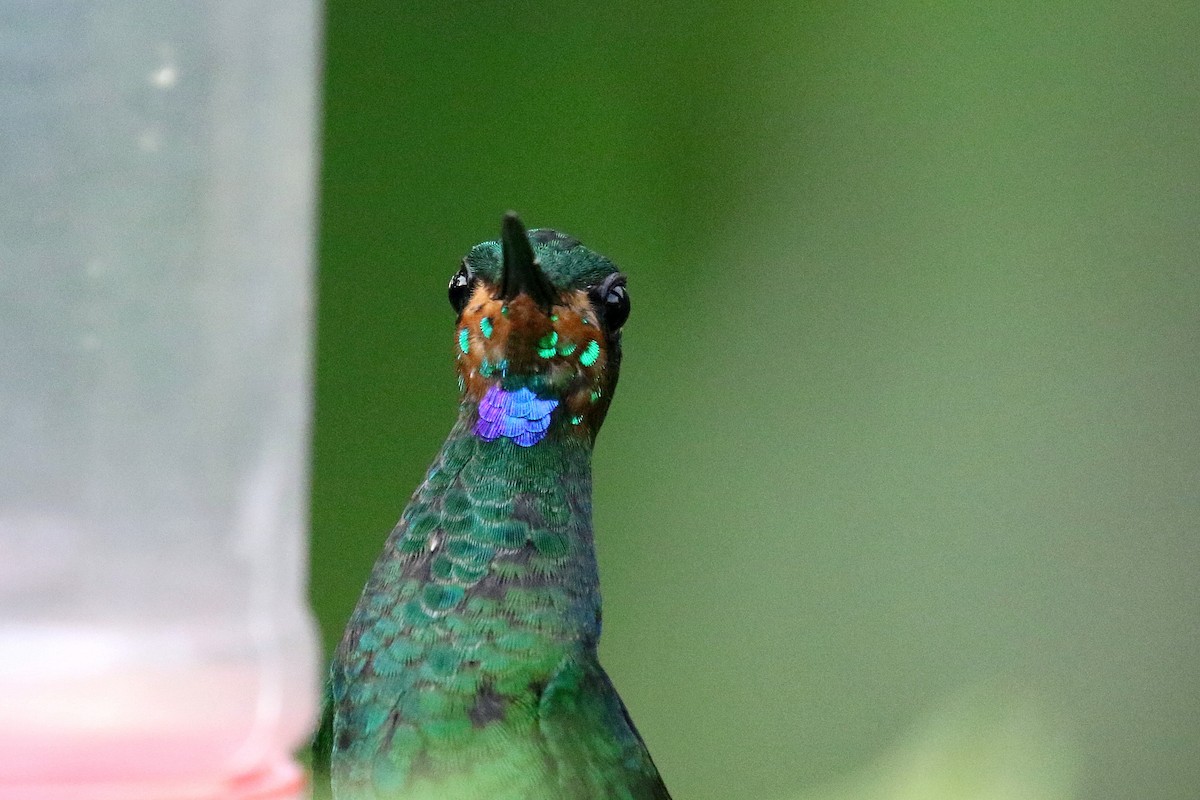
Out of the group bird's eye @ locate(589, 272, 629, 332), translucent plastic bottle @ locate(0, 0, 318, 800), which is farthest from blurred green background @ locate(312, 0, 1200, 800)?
translucent plastic bottle @ locate(0, 0, 318, 800)

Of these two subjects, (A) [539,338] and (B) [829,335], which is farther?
(B) [829,335]

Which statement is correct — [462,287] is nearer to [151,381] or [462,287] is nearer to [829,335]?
[151,381]

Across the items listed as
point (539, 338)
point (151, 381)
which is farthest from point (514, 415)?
point (151, 381)

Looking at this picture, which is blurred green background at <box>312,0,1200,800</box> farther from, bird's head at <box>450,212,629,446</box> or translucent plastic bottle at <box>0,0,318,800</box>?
translucent plastic bottle at <box>0,0,318,800</box>

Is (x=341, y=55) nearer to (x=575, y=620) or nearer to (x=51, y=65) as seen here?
(x=575, y=620)

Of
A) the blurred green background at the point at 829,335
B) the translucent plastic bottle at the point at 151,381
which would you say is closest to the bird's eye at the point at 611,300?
the translucent plastic bottle at the point at 151,381

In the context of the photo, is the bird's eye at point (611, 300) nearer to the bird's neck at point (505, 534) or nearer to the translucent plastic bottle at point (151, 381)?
the bird's neck at point (505, 534)
